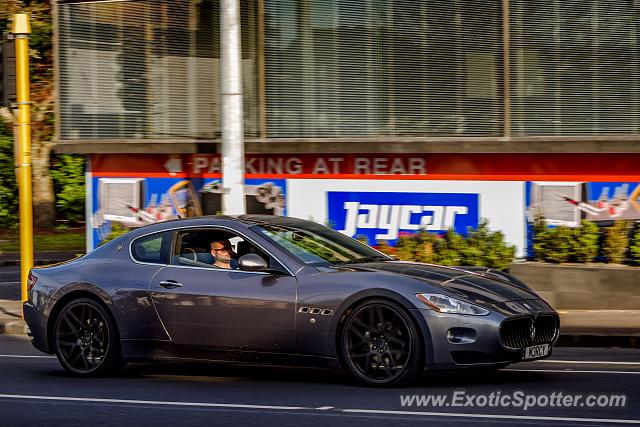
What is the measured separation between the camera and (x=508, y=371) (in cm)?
1017

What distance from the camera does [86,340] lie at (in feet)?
34.9

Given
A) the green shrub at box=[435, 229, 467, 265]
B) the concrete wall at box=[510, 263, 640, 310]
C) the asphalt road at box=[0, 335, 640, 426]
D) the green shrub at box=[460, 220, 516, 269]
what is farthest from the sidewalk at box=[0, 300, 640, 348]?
the green shrub at box=[435, 229, 467, 265]

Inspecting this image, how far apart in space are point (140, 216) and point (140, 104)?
68.2 inches

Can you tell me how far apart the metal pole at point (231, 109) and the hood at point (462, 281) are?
18.0 ft

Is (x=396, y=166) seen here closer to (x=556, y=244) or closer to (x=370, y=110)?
(x=370, y=110)

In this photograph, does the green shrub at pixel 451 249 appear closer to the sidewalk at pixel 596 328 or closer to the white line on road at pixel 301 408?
the sidewalk at pixel 596 328

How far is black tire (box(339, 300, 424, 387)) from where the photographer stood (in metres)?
8.98

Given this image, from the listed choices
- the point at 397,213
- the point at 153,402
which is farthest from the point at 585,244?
the point at 153,402

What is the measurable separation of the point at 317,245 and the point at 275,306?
879mm

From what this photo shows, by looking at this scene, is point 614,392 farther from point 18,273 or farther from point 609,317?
point 18,273

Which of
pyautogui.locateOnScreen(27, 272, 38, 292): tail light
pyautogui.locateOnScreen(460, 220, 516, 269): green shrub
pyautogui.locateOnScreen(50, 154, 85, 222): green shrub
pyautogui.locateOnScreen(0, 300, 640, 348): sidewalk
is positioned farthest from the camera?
pyautogui.locateOnScreen(50, 154, 85, 222): green shrub

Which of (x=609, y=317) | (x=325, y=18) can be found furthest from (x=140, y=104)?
(x=609, y=317)

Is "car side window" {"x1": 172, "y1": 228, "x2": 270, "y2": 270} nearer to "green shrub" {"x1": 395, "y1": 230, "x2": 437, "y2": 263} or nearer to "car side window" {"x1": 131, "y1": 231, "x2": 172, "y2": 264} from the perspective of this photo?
"car side window" {"x1": 131, "y1": 231, "x2": 172, "y2": 264}

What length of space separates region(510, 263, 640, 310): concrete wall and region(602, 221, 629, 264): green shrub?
0.22 meters
